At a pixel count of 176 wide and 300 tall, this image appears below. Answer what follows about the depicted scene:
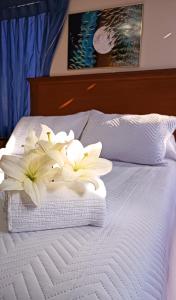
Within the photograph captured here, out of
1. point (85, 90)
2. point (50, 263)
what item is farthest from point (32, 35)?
point (50, 263)

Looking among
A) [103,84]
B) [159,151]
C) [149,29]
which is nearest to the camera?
[159,151]

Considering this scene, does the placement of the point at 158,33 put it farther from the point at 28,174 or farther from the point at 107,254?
the point at 107,254

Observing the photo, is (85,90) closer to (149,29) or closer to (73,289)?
(149,29)

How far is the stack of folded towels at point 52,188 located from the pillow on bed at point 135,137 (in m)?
0.84

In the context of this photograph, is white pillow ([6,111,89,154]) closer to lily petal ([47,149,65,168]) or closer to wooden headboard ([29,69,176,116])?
wooden headboard ([29,69,176,116])

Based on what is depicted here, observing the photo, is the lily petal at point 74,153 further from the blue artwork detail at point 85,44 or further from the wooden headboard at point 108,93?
the blue artwork detail at point 85,44

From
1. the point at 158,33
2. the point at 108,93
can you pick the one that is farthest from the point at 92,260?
the point at 158,33

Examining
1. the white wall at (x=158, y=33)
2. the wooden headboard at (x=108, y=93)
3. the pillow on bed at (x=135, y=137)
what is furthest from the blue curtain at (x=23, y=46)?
the pillow on bed at (x=135, y=137)

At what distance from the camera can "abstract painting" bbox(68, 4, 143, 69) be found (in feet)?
6.92

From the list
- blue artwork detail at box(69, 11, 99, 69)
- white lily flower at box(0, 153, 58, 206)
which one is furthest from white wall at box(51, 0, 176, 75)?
white lily flower at box(0, 153, 58, 206)

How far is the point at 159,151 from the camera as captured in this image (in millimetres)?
1551

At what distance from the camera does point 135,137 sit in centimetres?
161

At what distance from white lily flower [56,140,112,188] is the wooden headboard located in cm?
142

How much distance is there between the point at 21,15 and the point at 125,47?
1089 millimetres
